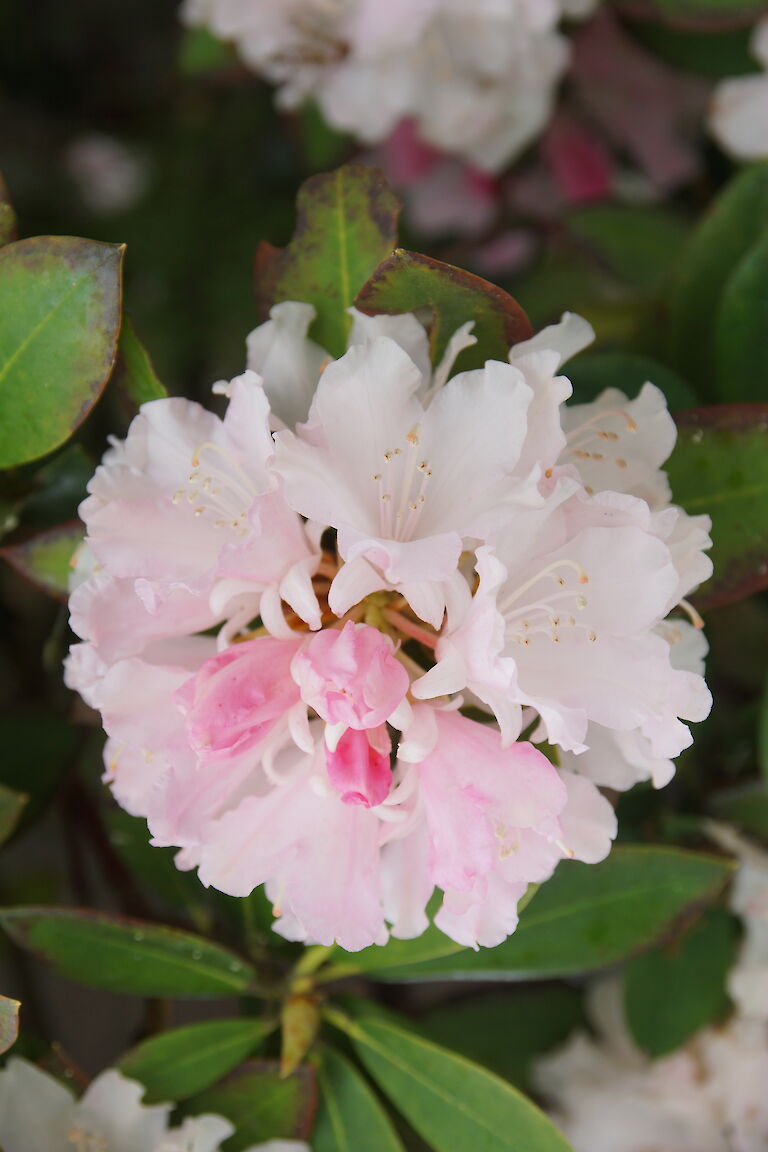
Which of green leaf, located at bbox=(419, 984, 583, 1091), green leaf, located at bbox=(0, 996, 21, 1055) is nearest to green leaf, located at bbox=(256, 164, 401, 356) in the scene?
green leaf, located at bbox=(0, 996, 21, 1055)

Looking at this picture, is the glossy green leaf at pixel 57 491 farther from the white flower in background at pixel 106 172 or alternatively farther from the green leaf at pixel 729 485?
the white flower in background at pixel 106 172

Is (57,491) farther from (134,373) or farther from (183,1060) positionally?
(183,1060)

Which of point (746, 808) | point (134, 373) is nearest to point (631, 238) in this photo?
point (746, 808)

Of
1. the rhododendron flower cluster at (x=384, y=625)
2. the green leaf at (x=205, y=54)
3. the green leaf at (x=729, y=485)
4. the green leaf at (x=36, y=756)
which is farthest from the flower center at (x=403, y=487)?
the green leaf at (x=205, y=54)

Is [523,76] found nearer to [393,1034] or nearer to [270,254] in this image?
[270,254]

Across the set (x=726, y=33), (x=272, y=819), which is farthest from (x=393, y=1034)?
(x=726, y=33)

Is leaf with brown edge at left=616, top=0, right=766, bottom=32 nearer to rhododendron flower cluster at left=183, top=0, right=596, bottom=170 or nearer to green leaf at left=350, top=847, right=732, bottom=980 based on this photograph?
rhododendron flower cluster at left=183, top=0, right=596, bottom=170

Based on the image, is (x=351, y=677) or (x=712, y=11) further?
(x=712, y=11)

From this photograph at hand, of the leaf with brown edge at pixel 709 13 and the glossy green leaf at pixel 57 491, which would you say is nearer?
the glossy green leaf at pixel 57 491
